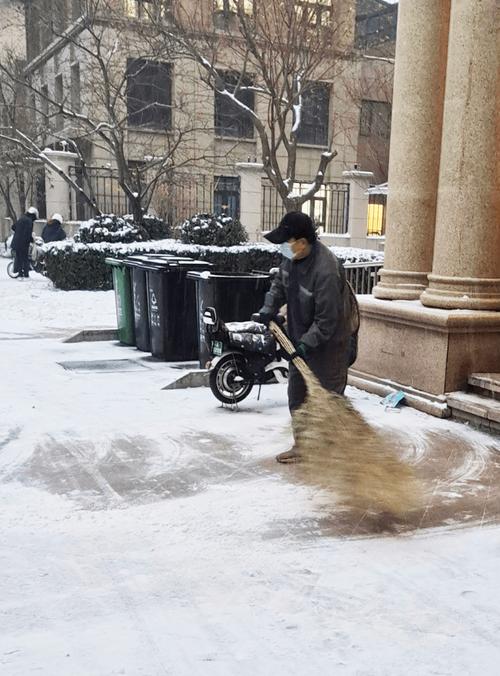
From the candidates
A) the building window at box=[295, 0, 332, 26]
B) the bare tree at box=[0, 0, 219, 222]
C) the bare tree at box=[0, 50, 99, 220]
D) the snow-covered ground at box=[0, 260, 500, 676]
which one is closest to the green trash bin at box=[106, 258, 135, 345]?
the snow-covered ground at box=[0, 260, 500, 676]

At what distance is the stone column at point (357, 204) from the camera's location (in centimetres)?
1948

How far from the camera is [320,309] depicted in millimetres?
4645

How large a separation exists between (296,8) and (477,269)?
11.9 m

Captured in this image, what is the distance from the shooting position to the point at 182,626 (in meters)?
2.88

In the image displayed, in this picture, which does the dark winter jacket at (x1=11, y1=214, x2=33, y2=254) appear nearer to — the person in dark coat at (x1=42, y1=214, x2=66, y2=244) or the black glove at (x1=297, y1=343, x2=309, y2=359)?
the person in dark coat at (x1=42, y1=214, x2=66, y2=244)

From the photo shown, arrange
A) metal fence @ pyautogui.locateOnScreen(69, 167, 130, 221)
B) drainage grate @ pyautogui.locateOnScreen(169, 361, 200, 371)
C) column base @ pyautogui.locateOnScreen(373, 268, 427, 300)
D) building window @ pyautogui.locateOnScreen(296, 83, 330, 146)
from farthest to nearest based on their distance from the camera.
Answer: building window @ pyautogui.locateOnScreen(296, 83, 330, 146) → metal fence @ pyautogui.locateOnScreen(69, 167, 130, 221) → drainage grate @ pyautogui.locateOnScreen(169, 361, 200, 371) → column base @ pyautogui.locateOnScreen(373, 268, 427, 300)

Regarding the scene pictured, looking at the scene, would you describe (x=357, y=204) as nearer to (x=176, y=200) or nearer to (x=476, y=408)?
(x=176, y=200)

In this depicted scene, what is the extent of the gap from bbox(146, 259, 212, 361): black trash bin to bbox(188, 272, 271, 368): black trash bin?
708 millimetres

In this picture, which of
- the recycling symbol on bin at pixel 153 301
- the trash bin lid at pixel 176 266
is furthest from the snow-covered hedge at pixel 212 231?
the recycling symbol on bin at pixel 153 301

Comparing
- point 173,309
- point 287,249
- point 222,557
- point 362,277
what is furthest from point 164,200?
point 222,557

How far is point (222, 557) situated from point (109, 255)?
41.5 feet

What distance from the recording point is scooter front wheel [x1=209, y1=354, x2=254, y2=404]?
21.3 feet

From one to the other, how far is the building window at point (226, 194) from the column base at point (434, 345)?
21.7 m

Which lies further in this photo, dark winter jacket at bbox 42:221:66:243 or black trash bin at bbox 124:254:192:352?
dark winter jacket at bbox 42:221:66:243
